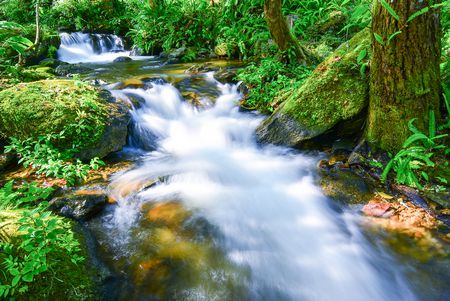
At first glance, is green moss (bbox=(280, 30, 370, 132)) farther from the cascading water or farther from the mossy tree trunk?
the cascading water

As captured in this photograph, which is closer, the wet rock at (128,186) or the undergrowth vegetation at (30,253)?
the undergrowth vegetation at (30,253)

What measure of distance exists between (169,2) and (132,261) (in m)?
12.8

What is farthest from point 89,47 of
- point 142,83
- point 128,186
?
point 128,186

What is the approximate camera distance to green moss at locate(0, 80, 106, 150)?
4.50m

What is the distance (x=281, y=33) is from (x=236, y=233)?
5.35 meters

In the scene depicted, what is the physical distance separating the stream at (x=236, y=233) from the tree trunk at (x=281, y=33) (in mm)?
2593

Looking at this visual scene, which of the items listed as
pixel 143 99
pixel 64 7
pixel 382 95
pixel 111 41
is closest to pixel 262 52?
pixel 143 99

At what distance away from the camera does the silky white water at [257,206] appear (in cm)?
268

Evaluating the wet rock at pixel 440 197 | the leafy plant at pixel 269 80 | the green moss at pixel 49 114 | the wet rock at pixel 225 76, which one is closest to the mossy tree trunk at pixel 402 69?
the wet rock at pixel 440 197

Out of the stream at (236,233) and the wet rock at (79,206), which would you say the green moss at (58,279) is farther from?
the wet rock at (79,206)

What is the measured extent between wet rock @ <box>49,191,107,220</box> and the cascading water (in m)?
10.7

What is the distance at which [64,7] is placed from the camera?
15.7m

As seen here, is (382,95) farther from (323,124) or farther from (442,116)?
(323,124)

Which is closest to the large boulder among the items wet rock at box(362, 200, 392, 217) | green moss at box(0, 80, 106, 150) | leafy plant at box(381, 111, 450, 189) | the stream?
green moss at box(0, 80, 106, 150)
